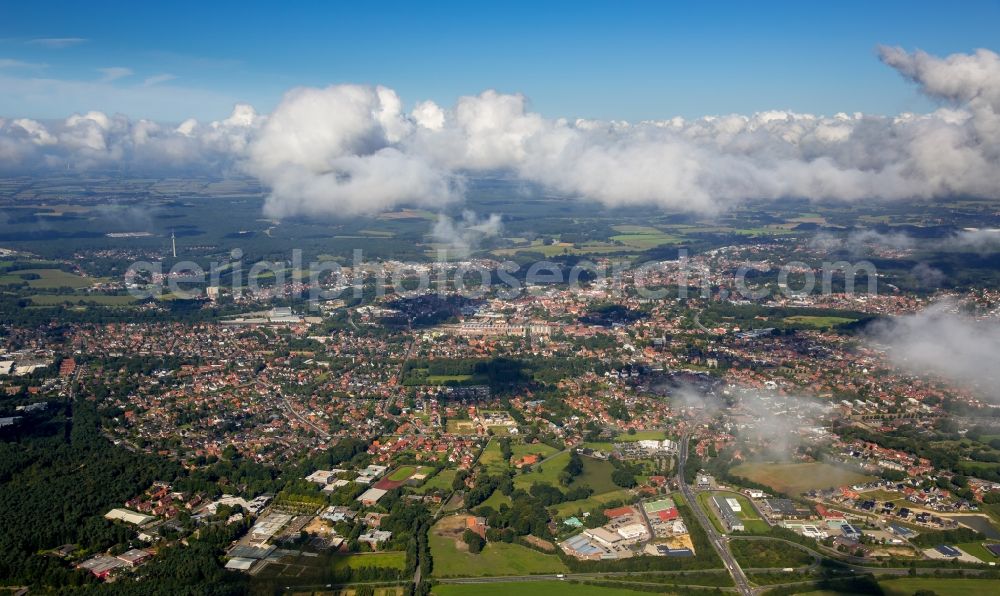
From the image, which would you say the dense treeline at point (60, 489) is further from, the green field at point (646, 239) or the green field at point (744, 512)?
the green field at point (646, 239)

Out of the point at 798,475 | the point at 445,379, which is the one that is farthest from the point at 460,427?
the point at 798,475

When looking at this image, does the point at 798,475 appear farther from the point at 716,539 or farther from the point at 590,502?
the point at 590,502

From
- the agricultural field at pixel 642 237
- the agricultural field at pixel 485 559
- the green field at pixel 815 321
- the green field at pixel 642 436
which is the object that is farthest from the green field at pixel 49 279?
the green field at pixel 815 321

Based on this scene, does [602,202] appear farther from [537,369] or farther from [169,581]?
[169,581]

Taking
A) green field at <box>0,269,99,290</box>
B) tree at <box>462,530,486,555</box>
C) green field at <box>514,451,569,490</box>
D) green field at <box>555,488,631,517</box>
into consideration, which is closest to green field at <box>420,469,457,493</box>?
green field at <box>514,451,569,490</box>

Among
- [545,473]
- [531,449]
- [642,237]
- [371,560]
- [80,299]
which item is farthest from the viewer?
[642,237]

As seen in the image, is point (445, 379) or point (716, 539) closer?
point (716, 539)
